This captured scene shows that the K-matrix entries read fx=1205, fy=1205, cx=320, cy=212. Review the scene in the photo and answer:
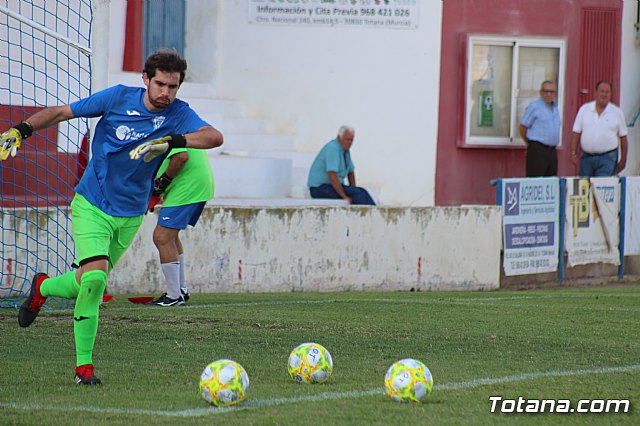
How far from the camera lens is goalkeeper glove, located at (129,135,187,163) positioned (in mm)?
6984

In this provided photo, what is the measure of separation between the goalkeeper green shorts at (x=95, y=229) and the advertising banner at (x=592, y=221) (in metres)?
9.85

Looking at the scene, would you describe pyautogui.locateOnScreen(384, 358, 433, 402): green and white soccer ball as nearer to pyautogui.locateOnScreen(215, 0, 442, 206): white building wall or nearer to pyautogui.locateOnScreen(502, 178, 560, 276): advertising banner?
pyautogui.locateOnScreen(502, 178, 560, 276): advertising banner

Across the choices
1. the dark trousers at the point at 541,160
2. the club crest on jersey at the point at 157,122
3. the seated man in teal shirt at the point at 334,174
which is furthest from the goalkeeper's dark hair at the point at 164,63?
the dark trousers at the point at 541,160

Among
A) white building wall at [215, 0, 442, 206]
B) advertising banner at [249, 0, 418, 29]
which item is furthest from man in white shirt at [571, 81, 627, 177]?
advertising banner at [249, 0, 418, 29]

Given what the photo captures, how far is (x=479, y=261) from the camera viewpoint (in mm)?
15078

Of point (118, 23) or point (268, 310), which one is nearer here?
point (268, 310)

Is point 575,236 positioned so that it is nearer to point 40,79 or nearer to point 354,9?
point 354,9

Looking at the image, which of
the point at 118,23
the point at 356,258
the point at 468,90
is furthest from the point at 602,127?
the point at 118,23

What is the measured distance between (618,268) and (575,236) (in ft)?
3.81

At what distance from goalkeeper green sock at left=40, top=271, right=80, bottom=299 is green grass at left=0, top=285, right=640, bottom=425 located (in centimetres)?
44

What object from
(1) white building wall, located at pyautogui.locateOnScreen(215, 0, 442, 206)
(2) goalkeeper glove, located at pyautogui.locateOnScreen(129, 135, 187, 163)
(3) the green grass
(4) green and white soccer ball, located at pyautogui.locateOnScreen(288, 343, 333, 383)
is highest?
(1) white building wall, located at pyautogui.locateOnScreen(215, 0, 442, 206)

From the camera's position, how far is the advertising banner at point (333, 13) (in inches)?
740

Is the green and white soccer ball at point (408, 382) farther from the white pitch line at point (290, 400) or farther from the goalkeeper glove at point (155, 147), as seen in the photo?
the goalkeeper glove at point (155, 147)

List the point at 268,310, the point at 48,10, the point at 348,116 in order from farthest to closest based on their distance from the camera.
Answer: the point at 348,116, the point at 48,10, the point at 268,310
